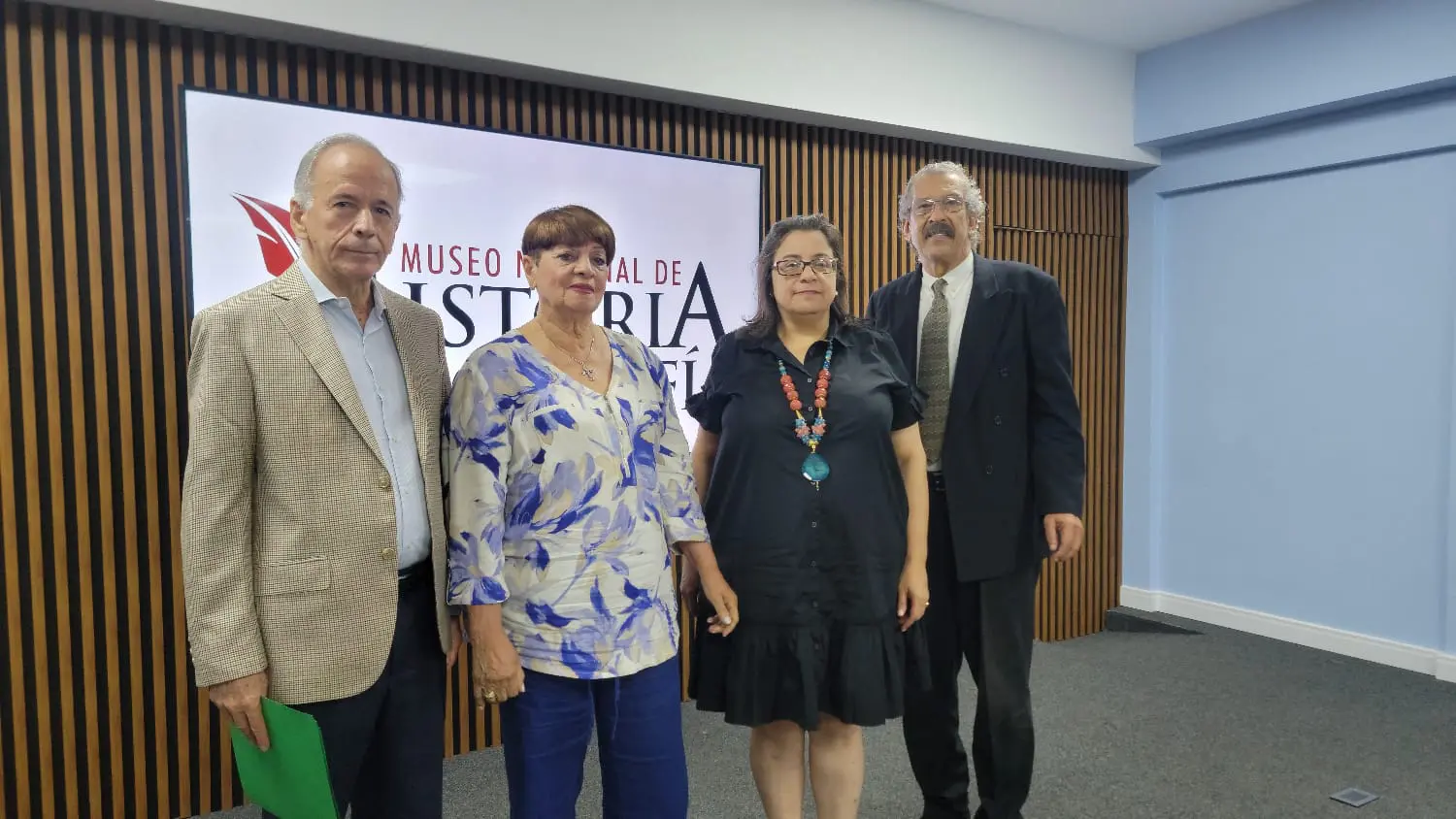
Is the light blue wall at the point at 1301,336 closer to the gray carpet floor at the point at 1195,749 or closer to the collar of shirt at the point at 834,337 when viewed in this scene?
the gray carpet floor at the point at 1195,749

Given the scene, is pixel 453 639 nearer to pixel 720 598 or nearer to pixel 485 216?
pixel 720 598

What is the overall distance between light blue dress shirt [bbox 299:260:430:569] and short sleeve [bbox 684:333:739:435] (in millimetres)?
619

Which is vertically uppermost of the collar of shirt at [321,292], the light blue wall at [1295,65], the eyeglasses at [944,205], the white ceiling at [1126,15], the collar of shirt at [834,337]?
the white ceiling at [1126,15]

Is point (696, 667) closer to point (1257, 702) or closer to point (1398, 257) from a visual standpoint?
point (1257, 702)

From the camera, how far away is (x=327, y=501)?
1.50m

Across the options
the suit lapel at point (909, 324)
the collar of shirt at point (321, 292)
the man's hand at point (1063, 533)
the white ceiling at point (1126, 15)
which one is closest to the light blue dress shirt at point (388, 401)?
the collar of shirt at point (321, 292)

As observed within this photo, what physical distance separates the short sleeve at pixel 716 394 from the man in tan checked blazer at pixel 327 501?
0.61m

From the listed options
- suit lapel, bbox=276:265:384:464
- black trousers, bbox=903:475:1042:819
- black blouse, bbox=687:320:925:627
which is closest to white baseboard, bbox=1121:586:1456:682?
black trousers, bbox=903:475:1042:819

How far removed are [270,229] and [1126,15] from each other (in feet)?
12.0

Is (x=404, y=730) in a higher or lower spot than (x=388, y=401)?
lower

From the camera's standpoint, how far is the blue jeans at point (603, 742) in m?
1.68

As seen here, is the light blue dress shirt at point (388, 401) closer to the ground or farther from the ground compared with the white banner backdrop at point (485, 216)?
closer to the ground

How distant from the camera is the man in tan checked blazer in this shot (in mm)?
1458

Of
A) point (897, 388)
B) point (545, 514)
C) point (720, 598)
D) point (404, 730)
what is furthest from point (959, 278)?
point (404, 730)
